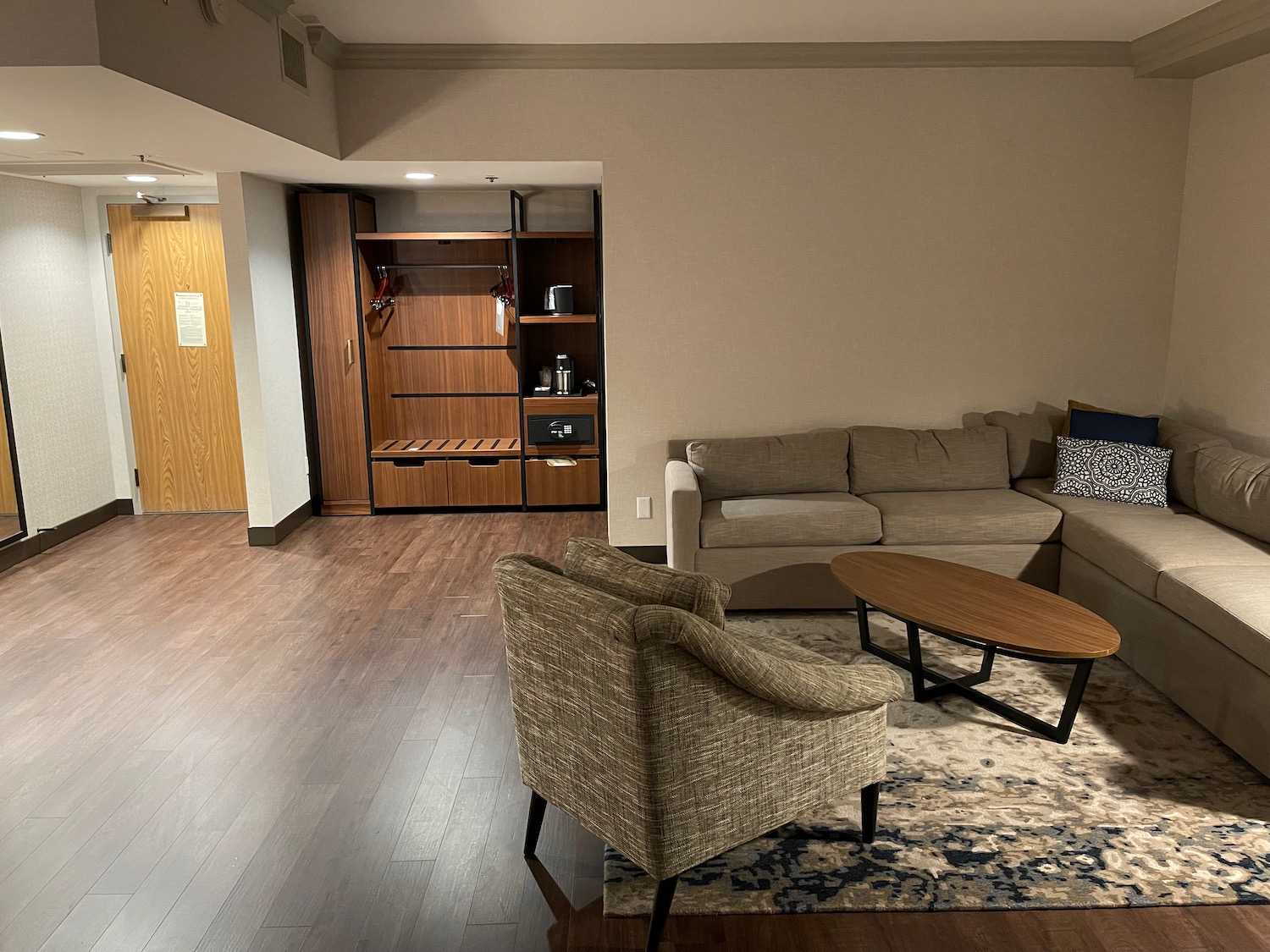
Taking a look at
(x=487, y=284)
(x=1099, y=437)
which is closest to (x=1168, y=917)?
(x=1099, y=437)

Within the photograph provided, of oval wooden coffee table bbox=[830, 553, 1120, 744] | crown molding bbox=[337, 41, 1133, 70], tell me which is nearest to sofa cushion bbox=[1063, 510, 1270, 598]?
oval wooden coffee table bbox=[830, 553, 1120, 744]

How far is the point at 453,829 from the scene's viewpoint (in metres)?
2.68

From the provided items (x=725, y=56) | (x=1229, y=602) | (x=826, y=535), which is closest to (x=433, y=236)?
(x=725, y=56)

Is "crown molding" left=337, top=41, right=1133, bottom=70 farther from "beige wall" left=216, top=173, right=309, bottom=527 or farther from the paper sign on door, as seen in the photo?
the paper sign on door

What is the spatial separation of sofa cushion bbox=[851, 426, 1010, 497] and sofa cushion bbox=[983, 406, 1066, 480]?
0.06m

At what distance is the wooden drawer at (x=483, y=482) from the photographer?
245 inches

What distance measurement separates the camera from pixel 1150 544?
3.69 m

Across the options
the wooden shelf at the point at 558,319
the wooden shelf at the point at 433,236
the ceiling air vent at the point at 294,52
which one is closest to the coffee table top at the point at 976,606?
the wooden shelf at the point at 558,319

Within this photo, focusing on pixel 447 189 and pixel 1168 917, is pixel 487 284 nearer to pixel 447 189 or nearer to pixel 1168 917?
pixel 447 189

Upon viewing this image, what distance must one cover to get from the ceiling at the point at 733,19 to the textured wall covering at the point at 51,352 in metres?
2.41

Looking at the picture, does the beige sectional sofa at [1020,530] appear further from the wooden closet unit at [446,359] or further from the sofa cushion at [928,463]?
the wooden closet unit at [446,359]

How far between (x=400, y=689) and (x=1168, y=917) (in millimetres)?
2566

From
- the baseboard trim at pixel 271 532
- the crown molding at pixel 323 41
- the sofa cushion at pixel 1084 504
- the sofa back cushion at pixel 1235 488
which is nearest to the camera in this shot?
the sofa back cushion at pixel 1235 488

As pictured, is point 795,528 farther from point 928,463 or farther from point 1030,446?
point 1030,446
